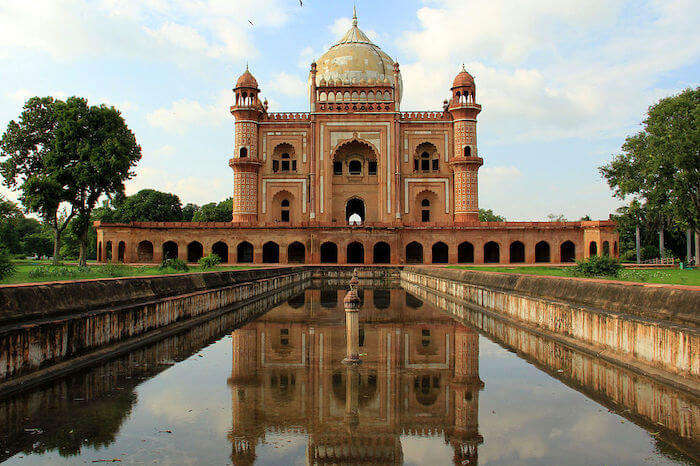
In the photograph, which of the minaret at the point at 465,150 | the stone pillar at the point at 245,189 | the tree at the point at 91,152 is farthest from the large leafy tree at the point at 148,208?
the minaret at the point at 465,150

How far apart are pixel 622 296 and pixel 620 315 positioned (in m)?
1.03

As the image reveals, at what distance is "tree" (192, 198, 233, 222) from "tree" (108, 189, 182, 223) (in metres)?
3.77

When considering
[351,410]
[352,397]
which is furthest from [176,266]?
[351,410]

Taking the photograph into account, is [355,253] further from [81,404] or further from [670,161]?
[81,404]

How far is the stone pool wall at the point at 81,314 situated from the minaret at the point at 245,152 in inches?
1079

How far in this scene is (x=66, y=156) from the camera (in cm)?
2402

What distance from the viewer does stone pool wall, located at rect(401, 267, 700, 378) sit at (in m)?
5.59

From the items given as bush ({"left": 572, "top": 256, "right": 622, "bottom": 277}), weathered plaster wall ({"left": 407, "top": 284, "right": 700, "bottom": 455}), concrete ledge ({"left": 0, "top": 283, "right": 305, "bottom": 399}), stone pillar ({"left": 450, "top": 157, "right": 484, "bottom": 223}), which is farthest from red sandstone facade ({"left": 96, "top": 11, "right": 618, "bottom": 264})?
weathered plaster wall ({"left": 407, "top": 284, "right": 700, "bottom": 455})

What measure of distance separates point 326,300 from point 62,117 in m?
17.4

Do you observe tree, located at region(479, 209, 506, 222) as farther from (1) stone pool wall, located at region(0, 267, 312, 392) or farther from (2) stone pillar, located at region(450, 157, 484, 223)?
(1) stone pool wall, located at region(0, 267, 312, 392)

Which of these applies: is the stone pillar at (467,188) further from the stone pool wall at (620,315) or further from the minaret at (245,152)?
the stone pool wall at (620,315)

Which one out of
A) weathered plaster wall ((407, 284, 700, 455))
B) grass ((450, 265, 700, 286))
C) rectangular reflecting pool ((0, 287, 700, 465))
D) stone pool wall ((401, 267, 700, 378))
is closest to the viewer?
rectangular reflecting pool ((0, 287, 700, 465))

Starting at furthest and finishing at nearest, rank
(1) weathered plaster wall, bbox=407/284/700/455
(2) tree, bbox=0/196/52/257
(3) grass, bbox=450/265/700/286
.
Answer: (2) tree, bbox=0/196/52/257 → (3) grass, bbox=450/265/700/286 → (1) weathered plaster wall, bbox=407/284/700/455

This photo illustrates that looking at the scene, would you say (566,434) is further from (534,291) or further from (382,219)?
(382,219)
